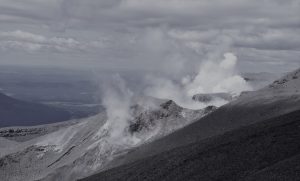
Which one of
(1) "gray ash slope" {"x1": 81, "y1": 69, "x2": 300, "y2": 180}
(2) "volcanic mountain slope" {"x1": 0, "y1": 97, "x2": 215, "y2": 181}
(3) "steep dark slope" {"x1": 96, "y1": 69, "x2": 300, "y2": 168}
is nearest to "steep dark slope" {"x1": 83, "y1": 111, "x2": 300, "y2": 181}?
(1) "gray ash slope" {"x1": 81, "y1": 69, "x2": 300, "y2": 180}

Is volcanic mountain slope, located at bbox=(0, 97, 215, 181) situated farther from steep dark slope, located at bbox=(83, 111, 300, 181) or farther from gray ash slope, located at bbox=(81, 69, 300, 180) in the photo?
steep dark slope, located at bbox=(83, 111, 300, 181)

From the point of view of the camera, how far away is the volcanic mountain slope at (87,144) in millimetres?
121250

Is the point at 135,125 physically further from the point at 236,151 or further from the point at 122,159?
the point at 236,151

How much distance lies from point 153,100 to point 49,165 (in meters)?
35.2

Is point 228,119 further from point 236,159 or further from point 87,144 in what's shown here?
point 87,144

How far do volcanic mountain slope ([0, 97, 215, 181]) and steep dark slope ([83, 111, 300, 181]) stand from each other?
1174 inches

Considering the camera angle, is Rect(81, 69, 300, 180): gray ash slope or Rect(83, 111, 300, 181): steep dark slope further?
Rect(81, 69, 300, 180): gray ash slope

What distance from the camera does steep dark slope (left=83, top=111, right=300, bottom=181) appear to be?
64375 mm

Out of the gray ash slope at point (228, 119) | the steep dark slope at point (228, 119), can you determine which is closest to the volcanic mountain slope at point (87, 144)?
the gray ash slope at point (228, 119)

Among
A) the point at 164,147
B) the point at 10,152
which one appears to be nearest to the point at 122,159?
the point at 164,147

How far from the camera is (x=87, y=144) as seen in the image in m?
134

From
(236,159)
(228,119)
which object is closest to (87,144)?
(228,119)

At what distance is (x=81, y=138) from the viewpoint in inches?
5586

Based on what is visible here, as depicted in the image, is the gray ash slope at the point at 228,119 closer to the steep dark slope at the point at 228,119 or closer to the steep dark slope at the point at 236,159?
the steep dark slope at the point at 228,119
